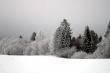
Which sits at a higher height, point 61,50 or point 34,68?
point 61,50

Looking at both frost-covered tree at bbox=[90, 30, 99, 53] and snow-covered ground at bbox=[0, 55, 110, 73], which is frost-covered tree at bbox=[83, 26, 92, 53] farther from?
snow-covered ground at bbox=[0, 55, 110, 73]

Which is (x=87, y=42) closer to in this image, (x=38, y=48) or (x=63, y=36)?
(x=63, y=36)

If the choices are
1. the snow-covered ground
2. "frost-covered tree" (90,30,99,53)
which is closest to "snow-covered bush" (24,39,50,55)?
the snow-covered ground

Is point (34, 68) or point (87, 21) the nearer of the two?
point (34, 68)

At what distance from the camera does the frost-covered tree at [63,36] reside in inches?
130

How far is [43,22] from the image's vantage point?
138 inches

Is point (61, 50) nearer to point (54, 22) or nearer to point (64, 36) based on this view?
point (64, 36)

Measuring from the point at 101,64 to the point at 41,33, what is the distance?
1.58 meters

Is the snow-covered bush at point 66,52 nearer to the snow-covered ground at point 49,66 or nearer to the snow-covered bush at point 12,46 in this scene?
the snow-covered ground at point 49,66

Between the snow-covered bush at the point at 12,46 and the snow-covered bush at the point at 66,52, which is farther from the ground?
the snow-covered bush at the point at 12,46
